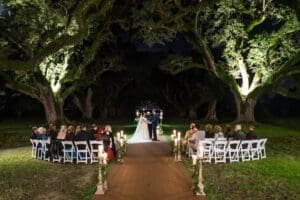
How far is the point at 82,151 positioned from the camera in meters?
19.8

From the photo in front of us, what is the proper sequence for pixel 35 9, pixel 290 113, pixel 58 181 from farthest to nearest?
pixel 290 113 → pixel 35 9 → pixel 58 181

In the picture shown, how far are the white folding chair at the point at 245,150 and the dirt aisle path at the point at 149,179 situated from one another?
275 cm

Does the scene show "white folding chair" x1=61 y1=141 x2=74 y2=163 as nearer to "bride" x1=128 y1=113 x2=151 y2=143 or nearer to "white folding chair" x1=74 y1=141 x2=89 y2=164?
"white folding chair" x1=74 y1=141 x2=89 y2=164

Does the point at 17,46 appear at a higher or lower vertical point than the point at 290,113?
higher

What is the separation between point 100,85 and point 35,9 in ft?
103

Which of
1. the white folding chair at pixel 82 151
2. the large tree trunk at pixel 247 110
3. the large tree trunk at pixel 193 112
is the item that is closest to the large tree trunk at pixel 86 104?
the large tree trunk at pixel 193 112

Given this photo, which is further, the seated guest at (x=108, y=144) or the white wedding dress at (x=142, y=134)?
the white wedding dress at (x=142, y=134)

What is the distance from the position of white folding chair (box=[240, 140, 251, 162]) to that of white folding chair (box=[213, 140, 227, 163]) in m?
0.74

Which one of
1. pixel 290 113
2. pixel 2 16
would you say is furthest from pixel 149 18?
pixel 290 113

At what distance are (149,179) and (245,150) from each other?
5.87 metres

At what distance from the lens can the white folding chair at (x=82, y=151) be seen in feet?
64.8

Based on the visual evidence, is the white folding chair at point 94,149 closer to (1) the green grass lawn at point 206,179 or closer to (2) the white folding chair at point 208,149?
(1) the green grass lawn at point 206,179

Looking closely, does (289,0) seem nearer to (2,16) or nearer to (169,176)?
(169,176)

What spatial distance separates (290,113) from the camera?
64.9 metres
